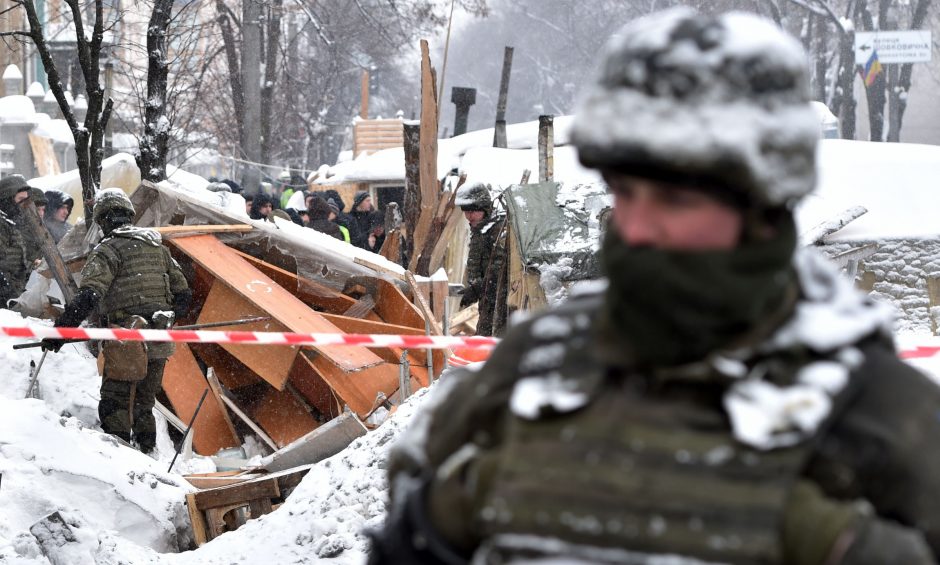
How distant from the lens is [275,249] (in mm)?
11164

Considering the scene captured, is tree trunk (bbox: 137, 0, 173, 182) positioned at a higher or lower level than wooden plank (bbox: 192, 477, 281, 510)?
higher

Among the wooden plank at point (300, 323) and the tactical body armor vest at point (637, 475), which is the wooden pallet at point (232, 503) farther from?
the tactical body armor vest at point (637, 475)

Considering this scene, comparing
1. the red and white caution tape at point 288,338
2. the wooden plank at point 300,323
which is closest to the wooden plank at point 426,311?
the wooden plank at point 300,323

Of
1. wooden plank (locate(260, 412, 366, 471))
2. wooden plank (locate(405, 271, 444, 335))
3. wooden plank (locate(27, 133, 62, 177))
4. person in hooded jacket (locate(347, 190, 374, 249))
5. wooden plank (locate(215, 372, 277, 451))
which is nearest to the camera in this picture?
wooden plank (locate(260, 412, 366, 471))

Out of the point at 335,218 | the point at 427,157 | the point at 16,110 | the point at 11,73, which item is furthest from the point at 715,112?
the point at 11,73

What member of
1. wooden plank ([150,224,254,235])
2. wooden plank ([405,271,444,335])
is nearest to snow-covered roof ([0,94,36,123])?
wooden plank ([150,224,254,235])

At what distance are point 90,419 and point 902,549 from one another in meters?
8.69

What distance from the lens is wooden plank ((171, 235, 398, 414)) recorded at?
9.78 meters

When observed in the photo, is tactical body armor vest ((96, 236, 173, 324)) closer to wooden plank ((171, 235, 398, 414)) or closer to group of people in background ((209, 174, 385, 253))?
wooden plank ((171, 235, 398, 414))

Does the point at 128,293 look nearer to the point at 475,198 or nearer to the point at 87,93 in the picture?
the point at 87,93

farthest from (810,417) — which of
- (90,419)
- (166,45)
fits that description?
(166,45)

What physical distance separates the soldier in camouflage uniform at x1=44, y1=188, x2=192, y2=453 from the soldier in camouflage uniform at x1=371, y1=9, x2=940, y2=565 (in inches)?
297

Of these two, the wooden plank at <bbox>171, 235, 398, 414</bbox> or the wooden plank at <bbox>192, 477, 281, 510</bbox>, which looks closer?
the wooden plank at <bbox>192, 477, 281, 510</bbox>

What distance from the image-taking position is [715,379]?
5.18ft
